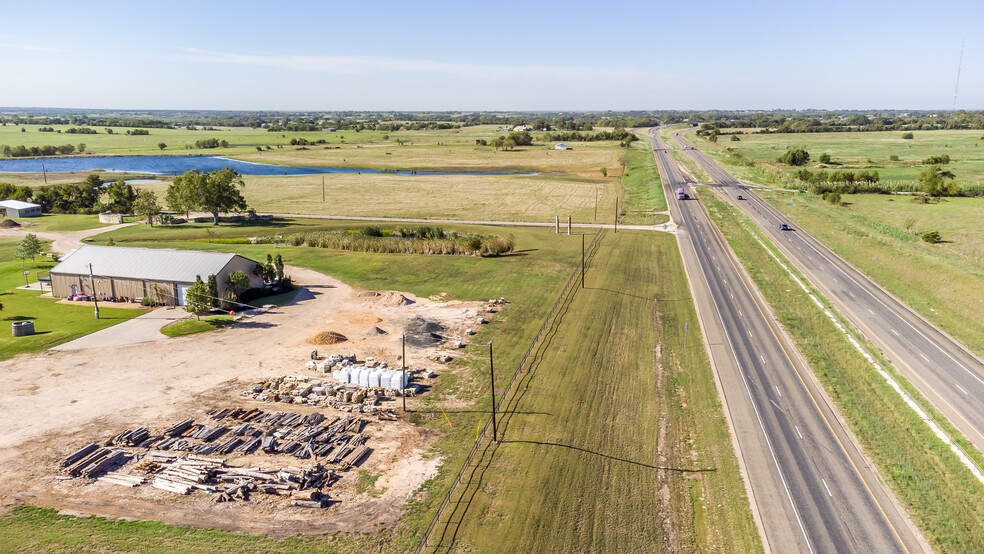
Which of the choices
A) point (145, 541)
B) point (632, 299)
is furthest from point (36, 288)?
point (632, 299)

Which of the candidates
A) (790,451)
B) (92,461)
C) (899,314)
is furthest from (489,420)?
(899,314)

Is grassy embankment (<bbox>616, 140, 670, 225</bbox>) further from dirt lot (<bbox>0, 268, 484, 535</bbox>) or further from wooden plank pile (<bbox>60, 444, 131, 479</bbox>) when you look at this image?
wooden plank pile (<bbox>60, 444, 131, 479</bbox>)

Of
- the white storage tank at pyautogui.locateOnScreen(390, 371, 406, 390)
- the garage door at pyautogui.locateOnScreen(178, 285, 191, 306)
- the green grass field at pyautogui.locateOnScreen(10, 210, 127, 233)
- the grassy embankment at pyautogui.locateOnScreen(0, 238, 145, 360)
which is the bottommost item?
the white storage tank at pyautogui.locateOnScreen(390, 371, 406, 390)

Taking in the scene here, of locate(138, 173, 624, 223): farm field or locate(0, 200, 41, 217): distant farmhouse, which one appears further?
locate(138, 173, 624, 223): farm field

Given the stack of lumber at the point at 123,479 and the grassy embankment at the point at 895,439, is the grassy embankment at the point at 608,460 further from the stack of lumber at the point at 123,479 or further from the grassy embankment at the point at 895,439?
the stack of lumber at the point at 123,479

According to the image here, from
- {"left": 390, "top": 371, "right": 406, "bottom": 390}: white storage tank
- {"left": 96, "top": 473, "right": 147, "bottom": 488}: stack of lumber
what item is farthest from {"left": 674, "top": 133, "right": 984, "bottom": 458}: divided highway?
{"left": 96, "top": 473, "right": 147, "bottom": 488}: stack of lumber
